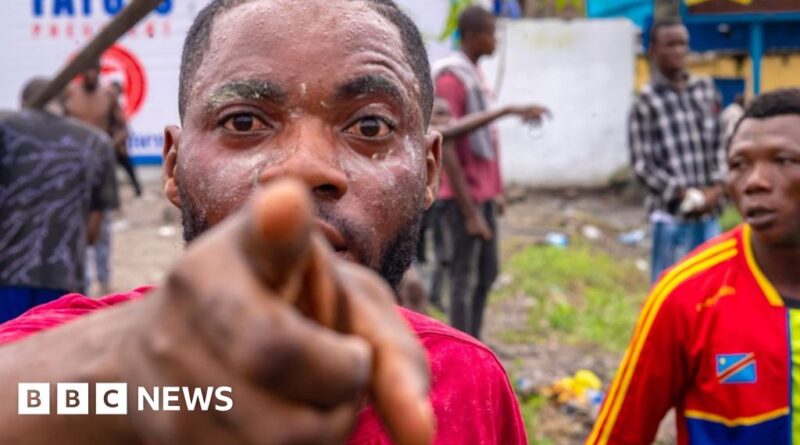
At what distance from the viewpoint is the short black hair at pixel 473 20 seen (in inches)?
277

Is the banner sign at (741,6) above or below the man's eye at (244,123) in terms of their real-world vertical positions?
below

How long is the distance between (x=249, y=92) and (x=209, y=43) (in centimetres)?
16

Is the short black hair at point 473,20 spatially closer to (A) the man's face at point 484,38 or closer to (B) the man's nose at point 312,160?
(A) the man's face at point 484,38

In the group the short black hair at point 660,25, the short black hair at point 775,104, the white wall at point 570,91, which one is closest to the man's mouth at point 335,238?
the short black hair at point 775,104

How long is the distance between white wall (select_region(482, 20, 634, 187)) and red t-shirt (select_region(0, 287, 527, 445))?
13.1 m

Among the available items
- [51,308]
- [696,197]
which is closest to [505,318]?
[696,197]

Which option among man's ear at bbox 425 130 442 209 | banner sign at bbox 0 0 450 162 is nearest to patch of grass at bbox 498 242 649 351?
banner sign at bbox 0 0 450 162

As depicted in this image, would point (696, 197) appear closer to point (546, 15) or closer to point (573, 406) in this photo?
point (573, 406)

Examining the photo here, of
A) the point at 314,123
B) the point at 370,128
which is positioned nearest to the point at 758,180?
the point at 370,128

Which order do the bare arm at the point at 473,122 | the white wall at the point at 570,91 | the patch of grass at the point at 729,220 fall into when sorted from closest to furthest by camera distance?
the bare arm at the point at 473,122
the patch of grass at the point at 729,220
the white wall at the point at 570,91

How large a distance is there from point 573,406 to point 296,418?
5.46 m

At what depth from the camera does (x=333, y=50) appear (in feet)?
5.28

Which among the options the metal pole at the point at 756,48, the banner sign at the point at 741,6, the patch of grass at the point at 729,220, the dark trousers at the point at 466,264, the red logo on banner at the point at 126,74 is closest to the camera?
the dark trousers at the point at 466,264

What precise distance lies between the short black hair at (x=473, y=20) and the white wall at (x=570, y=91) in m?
7.59
